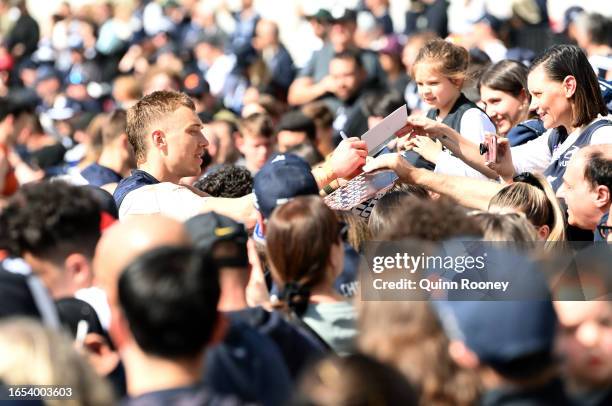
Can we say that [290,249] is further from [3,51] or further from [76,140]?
[3,51]

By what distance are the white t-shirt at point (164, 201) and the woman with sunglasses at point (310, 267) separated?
1.47m

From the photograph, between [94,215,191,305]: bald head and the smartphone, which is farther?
the smartphone

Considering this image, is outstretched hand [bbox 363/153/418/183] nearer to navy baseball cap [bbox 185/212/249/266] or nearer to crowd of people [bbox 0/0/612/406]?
crowd of people [bbox 0/0/612/406]

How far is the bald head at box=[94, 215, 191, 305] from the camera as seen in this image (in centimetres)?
325

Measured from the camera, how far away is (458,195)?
510 cm

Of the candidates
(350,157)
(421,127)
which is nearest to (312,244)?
(350,157)

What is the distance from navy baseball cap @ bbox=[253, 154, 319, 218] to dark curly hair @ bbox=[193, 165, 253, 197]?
1.95 m

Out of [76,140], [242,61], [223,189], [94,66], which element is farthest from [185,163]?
[94,66]

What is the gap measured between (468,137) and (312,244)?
2.58 meters

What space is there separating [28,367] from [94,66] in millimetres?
14037

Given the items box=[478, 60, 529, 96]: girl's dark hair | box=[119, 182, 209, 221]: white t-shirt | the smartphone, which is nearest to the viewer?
box=[119, 182, 209, 221]: white t-shirt

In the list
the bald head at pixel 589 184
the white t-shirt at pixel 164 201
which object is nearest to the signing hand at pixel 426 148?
the bald head at pixel 589 184

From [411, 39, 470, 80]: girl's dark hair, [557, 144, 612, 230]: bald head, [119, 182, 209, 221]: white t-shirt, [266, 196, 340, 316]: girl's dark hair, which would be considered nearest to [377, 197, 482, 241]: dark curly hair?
[266, 196, 340, 316]: girl's dark hair

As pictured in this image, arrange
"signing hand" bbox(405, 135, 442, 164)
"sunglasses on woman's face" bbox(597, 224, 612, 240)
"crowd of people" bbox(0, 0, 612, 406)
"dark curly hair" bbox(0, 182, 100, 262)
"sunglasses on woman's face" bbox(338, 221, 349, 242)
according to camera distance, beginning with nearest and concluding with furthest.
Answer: "crowd of people" bbox(0, 0, 612, 406) < "dark curly hair" bbox(0, 182, 100, 262) < "sunglasses on woman's face" bbox(338, 221, 349, 242) < "sunglasses on woman's face" bbox(597, 224, 612, 240) < "signing hand" bbox(405, 135, 442, 164)
